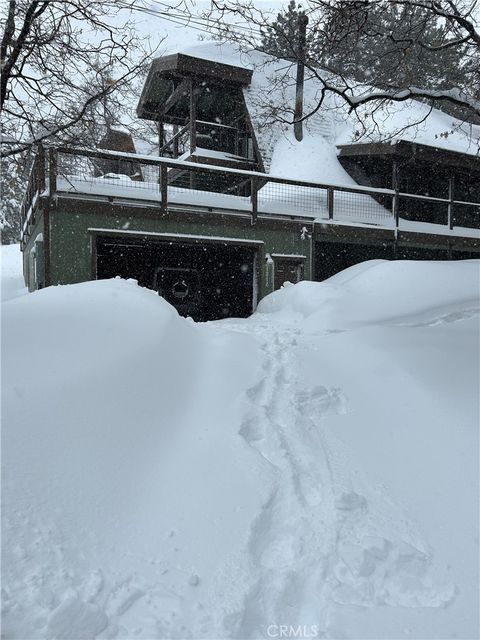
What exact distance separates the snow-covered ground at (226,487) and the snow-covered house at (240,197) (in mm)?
6286

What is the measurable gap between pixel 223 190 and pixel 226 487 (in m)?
16.2

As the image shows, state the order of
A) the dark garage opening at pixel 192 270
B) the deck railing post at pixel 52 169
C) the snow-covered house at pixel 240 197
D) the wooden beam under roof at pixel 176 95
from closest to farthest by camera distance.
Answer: the deck railing post at pixel 52 169 < the snow-covered house at pixel 240 197 < the dark garage opening at pixel 192 270 < the wooden beam under roof at pixel 176 95

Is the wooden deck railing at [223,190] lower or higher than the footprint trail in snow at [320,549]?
higher

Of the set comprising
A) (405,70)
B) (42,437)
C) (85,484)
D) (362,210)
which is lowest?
(85,484)

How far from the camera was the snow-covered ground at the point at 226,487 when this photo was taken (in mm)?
1990

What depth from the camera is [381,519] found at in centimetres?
261

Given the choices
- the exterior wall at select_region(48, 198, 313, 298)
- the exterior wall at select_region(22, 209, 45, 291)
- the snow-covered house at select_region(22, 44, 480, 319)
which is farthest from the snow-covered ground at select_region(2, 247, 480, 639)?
the exterior wall at select_region(22, 209, 45, 291)

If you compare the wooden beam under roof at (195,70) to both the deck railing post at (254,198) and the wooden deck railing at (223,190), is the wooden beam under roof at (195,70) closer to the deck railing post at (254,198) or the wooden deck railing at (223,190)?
the wooden deck railing at (223,190)

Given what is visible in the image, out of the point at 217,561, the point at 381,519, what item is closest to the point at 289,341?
the point at 381,519

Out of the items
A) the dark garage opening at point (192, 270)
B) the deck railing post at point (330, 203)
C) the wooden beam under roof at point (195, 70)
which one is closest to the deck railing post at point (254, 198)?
the dark garage opening at point (192, 270)

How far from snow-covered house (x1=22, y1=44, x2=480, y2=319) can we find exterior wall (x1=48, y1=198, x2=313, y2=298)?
0.10ft

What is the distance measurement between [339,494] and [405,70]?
360 inches

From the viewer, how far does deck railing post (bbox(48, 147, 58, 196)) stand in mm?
9891

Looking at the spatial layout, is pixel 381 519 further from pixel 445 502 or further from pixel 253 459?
A: pixel 253 459
